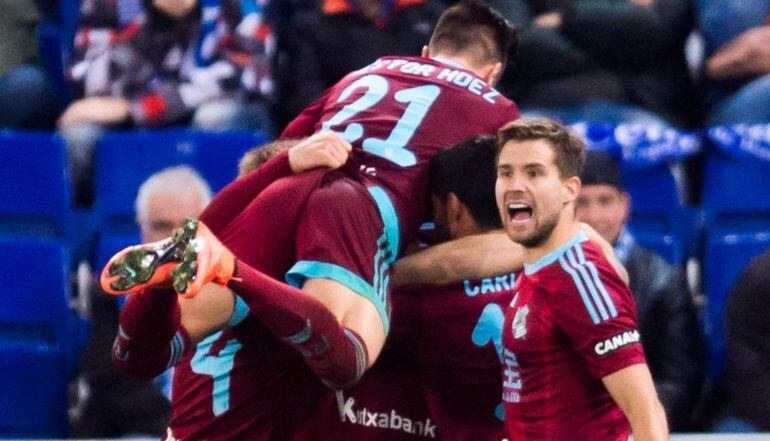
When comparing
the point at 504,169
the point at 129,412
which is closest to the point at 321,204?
the point at 504,169

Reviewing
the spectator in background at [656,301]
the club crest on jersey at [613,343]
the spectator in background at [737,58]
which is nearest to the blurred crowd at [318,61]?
the spectator in background at [737,58]

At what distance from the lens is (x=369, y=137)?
4512mm

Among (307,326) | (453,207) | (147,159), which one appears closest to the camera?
(307,326)

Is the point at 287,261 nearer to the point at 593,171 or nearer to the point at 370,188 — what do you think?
the point at 370,188

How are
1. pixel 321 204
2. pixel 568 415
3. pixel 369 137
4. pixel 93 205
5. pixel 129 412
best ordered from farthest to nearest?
pixel 93 205
pixel 129 412
pixel 369 137
pixel 321 204
pixel 568 415

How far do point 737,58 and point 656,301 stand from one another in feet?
3.91

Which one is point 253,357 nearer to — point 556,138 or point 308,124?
point 308,124

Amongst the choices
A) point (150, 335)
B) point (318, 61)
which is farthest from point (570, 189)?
point (318, 61)

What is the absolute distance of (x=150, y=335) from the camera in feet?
12.2

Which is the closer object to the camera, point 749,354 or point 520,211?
point 520,211

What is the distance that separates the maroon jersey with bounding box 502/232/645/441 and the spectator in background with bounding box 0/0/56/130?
2.93 m

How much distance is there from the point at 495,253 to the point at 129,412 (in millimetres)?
1534

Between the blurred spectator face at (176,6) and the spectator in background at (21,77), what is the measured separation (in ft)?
1.99

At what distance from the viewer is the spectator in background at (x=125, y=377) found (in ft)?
17.2
